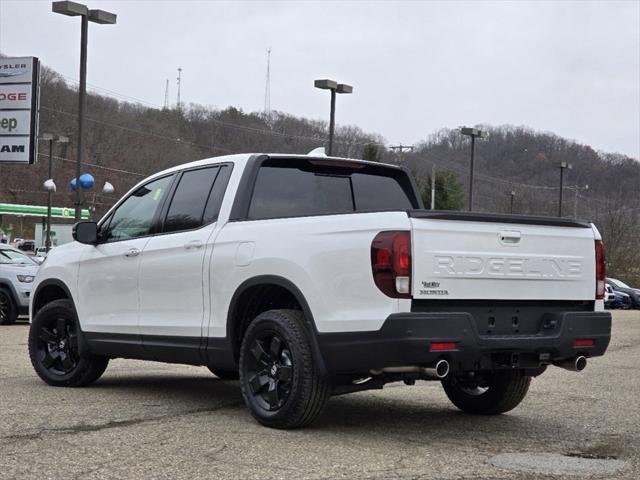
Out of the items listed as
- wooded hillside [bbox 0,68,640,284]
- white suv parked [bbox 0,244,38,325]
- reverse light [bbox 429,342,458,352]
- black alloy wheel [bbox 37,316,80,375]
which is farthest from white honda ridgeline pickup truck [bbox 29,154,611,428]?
wooded hillside [bbox 0,68,640,284]

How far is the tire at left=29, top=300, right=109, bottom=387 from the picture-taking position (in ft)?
28.8

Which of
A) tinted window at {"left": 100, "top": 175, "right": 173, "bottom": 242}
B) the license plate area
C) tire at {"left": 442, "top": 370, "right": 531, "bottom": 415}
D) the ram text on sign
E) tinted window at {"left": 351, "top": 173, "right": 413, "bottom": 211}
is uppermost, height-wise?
the ram text on sign

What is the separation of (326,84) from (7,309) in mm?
16123

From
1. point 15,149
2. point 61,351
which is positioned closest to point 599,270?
point 61,351

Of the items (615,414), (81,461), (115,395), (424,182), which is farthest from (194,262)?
(424,182)

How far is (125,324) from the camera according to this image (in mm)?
8133

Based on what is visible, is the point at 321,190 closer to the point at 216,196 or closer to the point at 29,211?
the point at 216,196

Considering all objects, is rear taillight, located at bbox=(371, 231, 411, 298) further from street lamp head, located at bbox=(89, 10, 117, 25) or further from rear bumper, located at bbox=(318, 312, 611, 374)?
street lamp head, located at bbox=(89, 10, 117, 25)

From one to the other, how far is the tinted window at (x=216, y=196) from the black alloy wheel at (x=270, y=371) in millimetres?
1202

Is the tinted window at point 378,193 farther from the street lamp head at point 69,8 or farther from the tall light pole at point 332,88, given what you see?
the tall light pole at point 332,88

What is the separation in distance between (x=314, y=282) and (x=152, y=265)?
2.02 metres

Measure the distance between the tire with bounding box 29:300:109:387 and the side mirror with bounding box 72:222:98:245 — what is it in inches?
25.9

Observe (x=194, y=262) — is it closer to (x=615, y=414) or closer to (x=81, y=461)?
(x=81, y=461)

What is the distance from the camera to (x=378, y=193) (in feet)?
26.5
